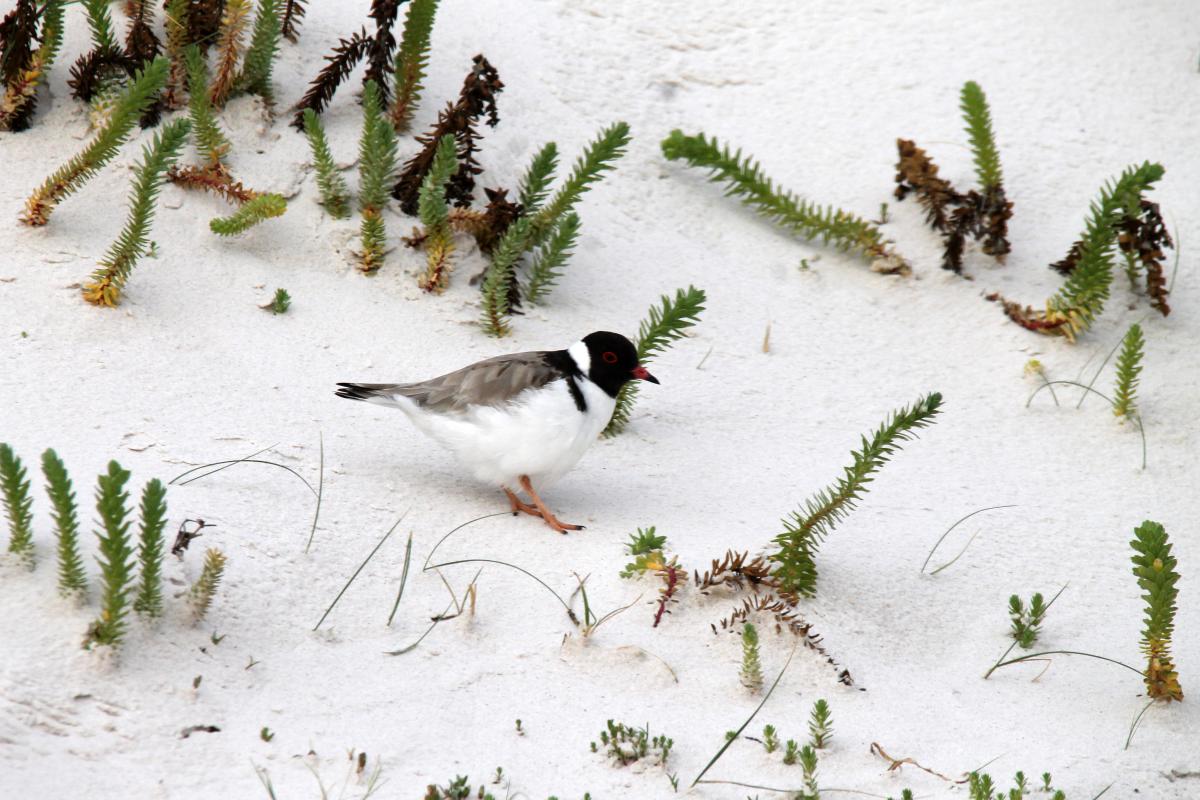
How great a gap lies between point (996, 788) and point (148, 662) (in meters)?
2.81

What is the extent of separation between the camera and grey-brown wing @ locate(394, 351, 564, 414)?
533cm

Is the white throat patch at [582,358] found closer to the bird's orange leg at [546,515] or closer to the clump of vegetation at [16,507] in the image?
the bird's orange leg at [546,515]

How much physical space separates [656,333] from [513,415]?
943 millimetres

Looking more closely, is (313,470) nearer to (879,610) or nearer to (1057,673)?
(879,610)

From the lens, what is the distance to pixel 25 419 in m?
5.12

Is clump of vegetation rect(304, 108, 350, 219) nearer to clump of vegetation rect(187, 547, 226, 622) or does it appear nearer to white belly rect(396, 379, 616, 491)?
white belly rect(396, 379, 616, 491)

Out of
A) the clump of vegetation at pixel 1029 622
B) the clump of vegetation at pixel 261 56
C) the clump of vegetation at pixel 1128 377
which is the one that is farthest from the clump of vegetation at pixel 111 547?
the clump of vegetation at pixel 1128 377

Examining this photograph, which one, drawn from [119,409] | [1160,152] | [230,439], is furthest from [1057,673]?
[1160,152]

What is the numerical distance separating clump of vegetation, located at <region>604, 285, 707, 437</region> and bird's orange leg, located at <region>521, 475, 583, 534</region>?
811 millimetres

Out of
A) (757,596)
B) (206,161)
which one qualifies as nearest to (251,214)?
(206,161)

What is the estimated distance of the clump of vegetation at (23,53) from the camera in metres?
6.62

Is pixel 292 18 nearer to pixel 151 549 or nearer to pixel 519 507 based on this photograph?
pixel 519 507

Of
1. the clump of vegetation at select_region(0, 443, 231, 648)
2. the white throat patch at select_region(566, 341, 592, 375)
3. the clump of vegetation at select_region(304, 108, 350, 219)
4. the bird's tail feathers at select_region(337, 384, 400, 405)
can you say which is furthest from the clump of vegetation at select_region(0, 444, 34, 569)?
the clump of vegetation at select_region(304, 108, 350, 219)

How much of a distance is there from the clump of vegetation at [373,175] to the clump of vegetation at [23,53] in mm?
1738
